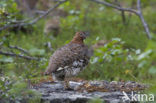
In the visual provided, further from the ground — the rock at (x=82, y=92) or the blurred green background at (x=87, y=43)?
the blurred green background at (x=87, y=43)

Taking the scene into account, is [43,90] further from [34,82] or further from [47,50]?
[47,50]

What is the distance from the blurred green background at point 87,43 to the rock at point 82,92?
0.33m

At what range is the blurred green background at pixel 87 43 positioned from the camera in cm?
459

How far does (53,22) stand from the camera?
543 inches

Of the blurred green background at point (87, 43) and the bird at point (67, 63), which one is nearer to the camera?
the blurred green background at point (87, 43)

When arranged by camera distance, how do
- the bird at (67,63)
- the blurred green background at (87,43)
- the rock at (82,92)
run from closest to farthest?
the blurred green background at (87,43) → the rock at (82,92) → the bird at (67,63)

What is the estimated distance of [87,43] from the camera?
908cm

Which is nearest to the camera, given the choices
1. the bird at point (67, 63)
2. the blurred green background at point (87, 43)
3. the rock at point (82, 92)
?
the blurred green background at point (87, 43)

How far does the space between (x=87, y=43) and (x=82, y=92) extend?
3.82 meters

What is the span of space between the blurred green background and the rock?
13.0 inches

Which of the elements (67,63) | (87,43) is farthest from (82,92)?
(87,43)

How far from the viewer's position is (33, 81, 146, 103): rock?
16.1 ft

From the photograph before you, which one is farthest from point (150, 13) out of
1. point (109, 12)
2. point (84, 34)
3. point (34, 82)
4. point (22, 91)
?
point (22, 91)

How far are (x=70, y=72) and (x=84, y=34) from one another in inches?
60.5
